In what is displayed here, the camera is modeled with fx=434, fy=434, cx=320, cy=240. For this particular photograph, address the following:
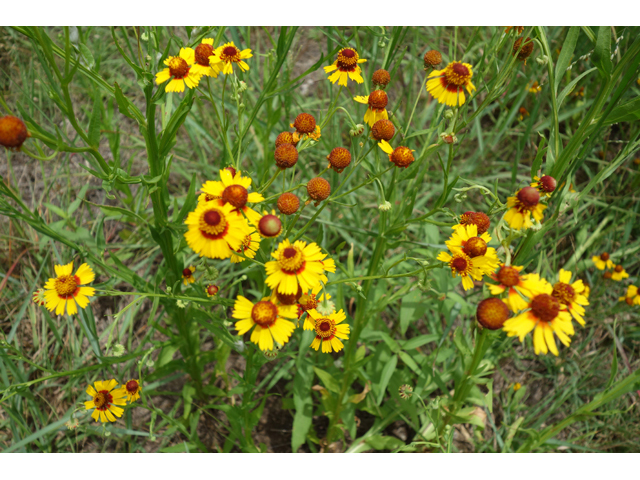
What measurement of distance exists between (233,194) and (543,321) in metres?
1.05

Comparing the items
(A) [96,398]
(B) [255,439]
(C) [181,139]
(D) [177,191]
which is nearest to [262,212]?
(A) [96,398]

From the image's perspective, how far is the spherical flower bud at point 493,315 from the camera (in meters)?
1.30

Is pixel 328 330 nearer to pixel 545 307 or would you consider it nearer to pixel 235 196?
pixel 235 196

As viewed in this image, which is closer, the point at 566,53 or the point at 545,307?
the point at 545,307

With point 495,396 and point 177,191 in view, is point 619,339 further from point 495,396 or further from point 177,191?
point 177,191

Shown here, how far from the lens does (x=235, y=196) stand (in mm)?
1401

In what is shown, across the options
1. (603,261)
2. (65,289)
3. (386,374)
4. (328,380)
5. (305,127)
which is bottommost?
(328,380)

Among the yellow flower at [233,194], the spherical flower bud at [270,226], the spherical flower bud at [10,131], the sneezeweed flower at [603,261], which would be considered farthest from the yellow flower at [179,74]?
the sneezeweed flower at [603,261]

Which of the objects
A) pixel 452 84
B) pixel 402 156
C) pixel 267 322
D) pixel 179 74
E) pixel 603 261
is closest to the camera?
pixel 267 322

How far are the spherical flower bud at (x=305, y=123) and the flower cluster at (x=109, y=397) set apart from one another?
135cm

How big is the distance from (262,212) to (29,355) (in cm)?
219

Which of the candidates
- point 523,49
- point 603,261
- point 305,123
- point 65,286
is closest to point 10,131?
point 65,286

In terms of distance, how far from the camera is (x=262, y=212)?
1678 millimetres

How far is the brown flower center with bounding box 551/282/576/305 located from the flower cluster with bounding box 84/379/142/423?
5.74 feet
